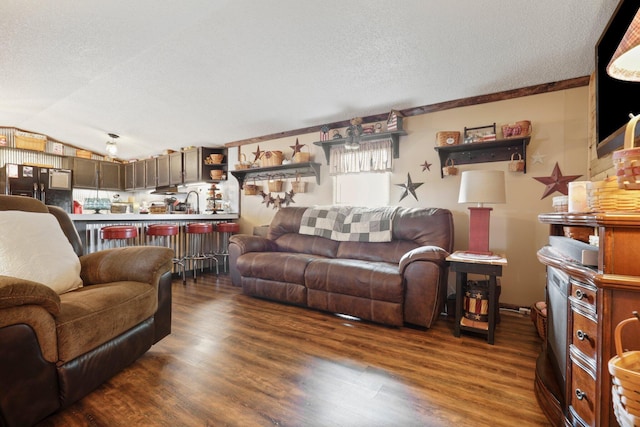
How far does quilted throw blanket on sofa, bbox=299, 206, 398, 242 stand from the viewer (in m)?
3.21

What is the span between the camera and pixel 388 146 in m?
3.71

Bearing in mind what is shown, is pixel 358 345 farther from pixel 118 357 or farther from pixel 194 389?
pixel 118 357

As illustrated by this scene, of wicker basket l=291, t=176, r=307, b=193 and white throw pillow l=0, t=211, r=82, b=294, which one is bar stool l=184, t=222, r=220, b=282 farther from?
white throw pillow l=0, t=211, r=82, b=294

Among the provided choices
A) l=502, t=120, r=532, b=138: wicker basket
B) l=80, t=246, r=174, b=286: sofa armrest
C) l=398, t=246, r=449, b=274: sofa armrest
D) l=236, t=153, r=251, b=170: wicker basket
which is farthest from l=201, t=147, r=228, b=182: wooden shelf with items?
l=502, t=120, r=532, b=138: wicker basket

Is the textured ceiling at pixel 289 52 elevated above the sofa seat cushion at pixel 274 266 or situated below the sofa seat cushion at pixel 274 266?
above

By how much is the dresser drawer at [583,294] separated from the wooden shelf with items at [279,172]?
3.41 meters

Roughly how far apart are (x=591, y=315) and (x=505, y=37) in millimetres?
2210

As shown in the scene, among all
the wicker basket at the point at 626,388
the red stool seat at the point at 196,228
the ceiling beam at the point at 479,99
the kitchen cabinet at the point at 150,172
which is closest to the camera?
the wicker basket at the point at 626,388

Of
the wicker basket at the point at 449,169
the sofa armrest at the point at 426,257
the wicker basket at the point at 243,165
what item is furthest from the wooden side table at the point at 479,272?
the wicker basket at the point at 243,165

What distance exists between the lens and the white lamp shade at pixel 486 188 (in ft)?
7.72

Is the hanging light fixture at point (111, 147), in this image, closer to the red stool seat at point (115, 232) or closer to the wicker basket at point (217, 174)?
the wicker basket at point (217, 174)

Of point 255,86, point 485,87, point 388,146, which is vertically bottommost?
point 388,146

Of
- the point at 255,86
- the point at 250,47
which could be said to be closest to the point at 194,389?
the point at 250,47

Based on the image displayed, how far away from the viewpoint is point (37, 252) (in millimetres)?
1629
